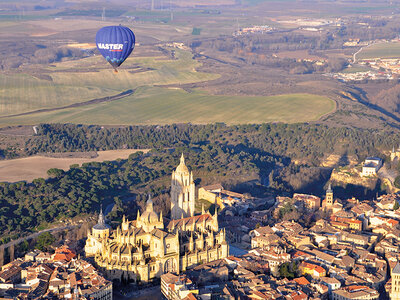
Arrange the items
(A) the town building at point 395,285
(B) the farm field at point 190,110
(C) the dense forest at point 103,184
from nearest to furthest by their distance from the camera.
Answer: (A) the town building at point 395,285, (C) the dense forest at point 103,184, (B) the farm field at point 190,110

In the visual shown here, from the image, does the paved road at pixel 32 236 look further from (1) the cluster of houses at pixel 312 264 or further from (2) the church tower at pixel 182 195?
(1) the cluster of houses at pixel 312 264

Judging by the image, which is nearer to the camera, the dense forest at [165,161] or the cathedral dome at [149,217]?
the cathedral dome at [149,217]

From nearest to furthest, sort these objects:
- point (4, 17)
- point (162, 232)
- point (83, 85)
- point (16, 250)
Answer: point (162, 232)
point (16, 250)
point (83, 85)
point (4, 17)

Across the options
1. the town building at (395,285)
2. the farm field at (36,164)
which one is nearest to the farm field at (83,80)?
the farm field at (36,164)

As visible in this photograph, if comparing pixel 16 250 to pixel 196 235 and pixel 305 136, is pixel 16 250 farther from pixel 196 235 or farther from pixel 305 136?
pixel 305 136

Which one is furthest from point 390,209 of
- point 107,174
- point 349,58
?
point 349,58

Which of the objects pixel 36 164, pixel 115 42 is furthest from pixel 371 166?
pixel 36 164

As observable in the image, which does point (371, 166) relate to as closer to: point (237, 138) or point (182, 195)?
point (237, 138)
